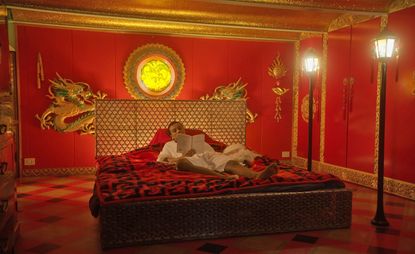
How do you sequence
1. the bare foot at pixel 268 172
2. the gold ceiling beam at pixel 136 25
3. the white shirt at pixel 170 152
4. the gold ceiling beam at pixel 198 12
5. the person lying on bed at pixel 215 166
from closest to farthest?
the bare foot at pixel 268 172 < the person lying on bed at pixel 215 166 < the white shirt at pixel 170 152 < the gold ceiling beam at pixel 198 12 < the gold ceiling beam at pixel 136 25

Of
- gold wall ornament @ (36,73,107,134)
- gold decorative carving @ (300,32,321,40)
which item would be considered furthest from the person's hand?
gold decorative carving @ (300,32,321,40)

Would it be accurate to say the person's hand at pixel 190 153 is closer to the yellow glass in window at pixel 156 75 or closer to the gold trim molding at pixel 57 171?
the yellow glass in window at pixel 156 75

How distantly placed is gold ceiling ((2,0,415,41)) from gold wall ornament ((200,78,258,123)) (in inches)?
33.8

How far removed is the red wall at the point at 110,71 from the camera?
571 centimetres

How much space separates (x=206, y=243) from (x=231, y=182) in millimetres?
562

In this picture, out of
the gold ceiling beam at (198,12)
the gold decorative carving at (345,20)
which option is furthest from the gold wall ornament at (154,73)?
the gold decorative carving at (345,20)

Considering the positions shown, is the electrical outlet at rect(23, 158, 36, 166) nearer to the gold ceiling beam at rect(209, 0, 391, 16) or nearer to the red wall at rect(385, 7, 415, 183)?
the gold ceiling beam at rect(209, 0, 391, 16)

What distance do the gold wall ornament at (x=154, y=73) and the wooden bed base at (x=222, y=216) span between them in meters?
3.37

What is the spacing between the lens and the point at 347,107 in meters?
5.58

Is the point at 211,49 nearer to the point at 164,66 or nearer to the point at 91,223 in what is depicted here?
the point at 164,66

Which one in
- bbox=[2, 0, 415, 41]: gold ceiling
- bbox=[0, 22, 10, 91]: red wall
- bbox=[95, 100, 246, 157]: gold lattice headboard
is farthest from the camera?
bbox=[95, 100, 246, 157]: gold lattice headboard

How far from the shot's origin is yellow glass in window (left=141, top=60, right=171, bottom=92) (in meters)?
6.09

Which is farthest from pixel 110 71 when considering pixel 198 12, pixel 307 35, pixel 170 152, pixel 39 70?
pixel 307 35

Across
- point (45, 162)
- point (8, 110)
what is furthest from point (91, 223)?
point (45, 162)
